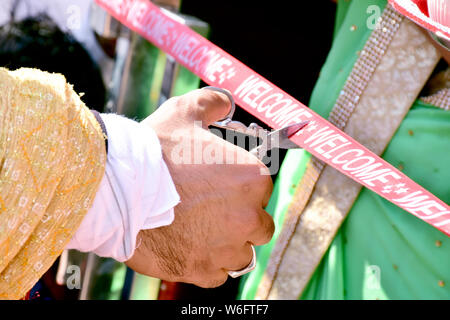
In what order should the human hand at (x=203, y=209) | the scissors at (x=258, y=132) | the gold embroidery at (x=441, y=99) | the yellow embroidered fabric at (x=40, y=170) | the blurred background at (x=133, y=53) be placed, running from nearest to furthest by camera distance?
the yellow embroidered fabric at (x=40, y=170), the human hand at (x=203, y=209), the scissors at (x=258, y=132), the gold embroidery at (x=441, y=99), the blurred background at (x=133, y=53)

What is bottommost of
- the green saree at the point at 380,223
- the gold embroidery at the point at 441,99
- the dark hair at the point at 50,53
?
the dark hair at the point at 50,53

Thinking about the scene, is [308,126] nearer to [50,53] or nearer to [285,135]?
[285,135]

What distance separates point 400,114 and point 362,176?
0.18 meters

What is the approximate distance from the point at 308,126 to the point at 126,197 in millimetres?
450

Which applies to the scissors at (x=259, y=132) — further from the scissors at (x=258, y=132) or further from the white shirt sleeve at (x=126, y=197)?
the white shirt sleeve at (x=126, y=197)

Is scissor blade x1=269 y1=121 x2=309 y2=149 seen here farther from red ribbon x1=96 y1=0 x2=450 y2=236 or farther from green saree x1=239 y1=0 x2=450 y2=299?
green saree x1=239 y1=0 x2=450 y2=299

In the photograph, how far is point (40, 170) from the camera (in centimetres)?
51

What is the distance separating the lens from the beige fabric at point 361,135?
965 millimetres

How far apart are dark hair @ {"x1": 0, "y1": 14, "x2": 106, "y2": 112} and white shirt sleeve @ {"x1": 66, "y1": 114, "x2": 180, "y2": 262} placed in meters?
1.01

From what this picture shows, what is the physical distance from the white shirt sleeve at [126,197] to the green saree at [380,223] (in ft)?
1.74

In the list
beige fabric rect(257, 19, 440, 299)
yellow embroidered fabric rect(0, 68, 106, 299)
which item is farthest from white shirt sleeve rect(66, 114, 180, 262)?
beige fabric rect(257, 19, 440, 299)

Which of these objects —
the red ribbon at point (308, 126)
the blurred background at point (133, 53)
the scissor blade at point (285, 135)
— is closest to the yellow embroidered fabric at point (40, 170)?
the scissor blade at point (285, 135)

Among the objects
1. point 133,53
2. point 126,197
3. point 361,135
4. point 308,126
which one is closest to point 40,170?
point 126,197

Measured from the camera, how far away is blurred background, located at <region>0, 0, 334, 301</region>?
1.48 meters
